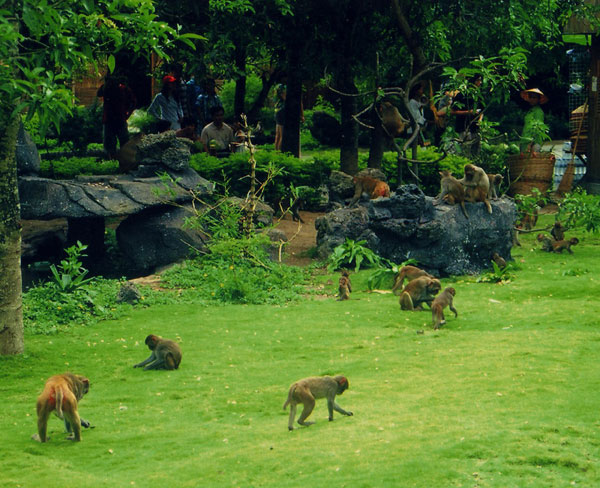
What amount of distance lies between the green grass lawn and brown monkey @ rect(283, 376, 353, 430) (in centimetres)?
16

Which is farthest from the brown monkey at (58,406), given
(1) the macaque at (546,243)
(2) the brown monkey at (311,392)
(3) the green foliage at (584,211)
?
(3) the green foliage at (584,211)

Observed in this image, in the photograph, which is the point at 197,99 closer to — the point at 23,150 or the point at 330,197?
the point at 330,197

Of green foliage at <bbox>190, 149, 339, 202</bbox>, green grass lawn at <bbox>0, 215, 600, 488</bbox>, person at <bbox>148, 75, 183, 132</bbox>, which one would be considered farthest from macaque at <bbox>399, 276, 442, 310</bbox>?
person at <bbox>148, 75, 183, 132</bbox>

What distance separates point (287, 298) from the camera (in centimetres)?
1502

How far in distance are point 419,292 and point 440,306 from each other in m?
0.94

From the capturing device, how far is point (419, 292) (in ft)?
45.0

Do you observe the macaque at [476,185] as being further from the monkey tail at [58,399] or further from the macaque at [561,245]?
the monkey tail at [58,399]

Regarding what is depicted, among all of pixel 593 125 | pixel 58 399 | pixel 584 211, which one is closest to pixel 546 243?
pixel 584 211

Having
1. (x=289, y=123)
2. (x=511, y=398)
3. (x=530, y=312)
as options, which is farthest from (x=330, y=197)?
(x=511, y=398)

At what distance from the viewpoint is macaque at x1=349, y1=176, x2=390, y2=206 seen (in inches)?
725

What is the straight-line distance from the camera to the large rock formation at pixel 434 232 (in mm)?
16406

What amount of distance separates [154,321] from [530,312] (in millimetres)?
5141

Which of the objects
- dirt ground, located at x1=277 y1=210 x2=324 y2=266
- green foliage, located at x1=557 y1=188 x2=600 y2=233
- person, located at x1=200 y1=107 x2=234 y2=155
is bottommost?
dirt ground, located at x1=277 y1=210 x2=324 y2=266

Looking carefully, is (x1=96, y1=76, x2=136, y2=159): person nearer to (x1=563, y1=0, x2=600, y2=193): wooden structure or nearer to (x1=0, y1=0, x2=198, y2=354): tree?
(x1=0, y1=0, x2=198, y2=354): tree
